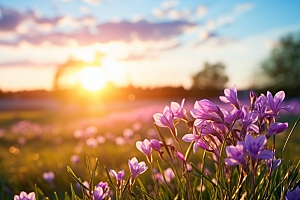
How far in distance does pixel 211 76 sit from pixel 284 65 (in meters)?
22.0

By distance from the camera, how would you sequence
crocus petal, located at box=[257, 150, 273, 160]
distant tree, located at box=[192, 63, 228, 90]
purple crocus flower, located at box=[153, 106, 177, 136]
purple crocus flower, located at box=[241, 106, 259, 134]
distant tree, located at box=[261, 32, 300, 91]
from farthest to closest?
distant tree, located at box=[192, 63, 228, 90]
distant tree, located at box=[261, 32, 300, 91]
purple crocus flower, located at box=[153, 106, 177, 136]
purple crocus flower, located at box=[241, 106, 259, 134]
crocus petal, located at box=[257, 150, 273, 160]

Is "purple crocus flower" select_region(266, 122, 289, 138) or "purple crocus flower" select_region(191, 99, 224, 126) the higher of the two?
"purple crocus flower" select_region(191, 99, 224, 126)

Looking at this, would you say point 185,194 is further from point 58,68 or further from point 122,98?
point 122,98

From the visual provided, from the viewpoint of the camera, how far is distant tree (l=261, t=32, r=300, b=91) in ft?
121

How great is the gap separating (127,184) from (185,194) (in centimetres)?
35

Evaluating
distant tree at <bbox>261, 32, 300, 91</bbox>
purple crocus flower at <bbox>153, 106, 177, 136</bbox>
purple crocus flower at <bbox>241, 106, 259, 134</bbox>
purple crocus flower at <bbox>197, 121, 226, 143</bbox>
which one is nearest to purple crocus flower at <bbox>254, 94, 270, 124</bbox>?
purple crocus flower at <bbox>241, 106, 259, 134</bbox>

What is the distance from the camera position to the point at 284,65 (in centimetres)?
3756

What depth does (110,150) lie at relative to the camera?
6.09m


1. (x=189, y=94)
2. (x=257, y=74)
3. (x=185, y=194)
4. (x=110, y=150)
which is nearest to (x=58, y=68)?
(x=189, y=94)

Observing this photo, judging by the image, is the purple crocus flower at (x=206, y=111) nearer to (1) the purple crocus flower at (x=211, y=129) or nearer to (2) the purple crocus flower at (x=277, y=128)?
(1) the purple crocus flower at (x=211, y=129)

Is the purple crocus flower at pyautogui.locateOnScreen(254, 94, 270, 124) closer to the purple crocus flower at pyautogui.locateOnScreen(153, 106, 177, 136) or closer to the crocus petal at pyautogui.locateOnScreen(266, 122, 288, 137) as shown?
the crocus petal at pyautogui.locateOnScreen(266, 122, 288, 137)

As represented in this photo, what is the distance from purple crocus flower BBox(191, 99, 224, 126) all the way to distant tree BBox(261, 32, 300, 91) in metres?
37.4

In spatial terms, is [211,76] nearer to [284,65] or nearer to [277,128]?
[284,65]

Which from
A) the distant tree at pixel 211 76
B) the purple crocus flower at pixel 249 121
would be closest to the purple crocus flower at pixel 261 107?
the purple crocus flower at pixel 249 121
